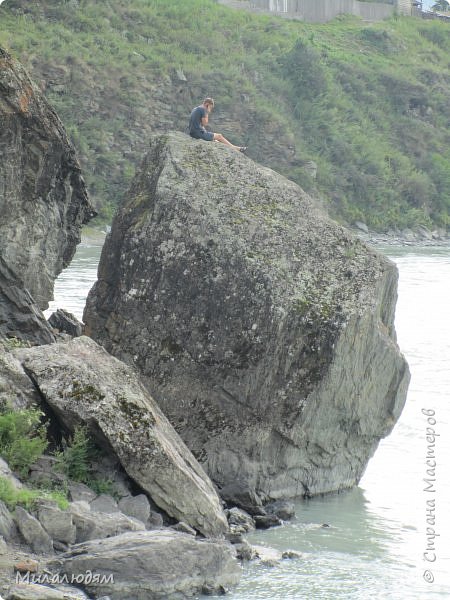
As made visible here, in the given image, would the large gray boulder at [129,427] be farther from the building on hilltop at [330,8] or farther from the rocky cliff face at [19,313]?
the building on hilltop at [330,8]

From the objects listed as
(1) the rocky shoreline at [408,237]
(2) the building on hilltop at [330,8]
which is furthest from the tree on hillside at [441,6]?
(1) the rocky shoreline at [408,237]

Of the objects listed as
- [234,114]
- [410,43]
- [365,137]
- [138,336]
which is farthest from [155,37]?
[138,336]

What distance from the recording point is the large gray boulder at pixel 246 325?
13.8 meters

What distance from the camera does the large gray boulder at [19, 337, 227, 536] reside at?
464 inches

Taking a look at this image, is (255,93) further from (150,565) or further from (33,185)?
(150,565)

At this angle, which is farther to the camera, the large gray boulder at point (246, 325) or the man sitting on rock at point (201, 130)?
the man sitting on rock at point (201, 130)

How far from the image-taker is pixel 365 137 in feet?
287

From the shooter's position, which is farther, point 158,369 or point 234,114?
point 234,114

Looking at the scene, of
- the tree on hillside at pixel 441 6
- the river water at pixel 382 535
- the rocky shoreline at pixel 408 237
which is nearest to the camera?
the river water at pixel 382 535

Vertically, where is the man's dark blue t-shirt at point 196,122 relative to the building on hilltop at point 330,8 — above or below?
below

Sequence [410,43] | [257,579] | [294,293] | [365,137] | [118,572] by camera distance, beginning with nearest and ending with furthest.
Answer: [118,572] → [257,579] → [294,293] → [365,137] → [410,43]

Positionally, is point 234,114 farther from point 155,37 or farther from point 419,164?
point 419,164

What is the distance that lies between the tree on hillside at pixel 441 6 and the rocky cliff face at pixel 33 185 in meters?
116

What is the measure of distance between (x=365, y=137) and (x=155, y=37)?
57.7 feet
